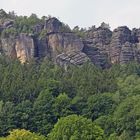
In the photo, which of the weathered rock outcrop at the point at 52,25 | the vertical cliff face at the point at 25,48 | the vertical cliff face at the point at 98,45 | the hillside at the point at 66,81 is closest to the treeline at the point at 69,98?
the hillside at the point at 66,81

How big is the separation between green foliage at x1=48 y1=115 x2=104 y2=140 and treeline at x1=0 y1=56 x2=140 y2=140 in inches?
5.3

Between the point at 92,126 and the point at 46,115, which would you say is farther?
the point at 46,115

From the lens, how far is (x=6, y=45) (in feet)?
454

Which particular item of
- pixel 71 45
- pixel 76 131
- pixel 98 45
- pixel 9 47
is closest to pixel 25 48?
pixel 9 47

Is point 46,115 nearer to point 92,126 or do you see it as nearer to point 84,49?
point 92,126

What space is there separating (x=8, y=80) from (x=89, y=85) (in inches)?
597

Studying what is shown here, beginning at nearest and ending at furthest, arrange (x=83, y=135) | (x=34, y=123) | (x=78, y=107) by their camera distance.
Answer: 1. (x=83, y=135)
2. (x=34, y=123)
3. (x=78, y=107)

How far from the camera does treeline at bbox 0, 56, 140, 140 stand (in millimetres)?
93869

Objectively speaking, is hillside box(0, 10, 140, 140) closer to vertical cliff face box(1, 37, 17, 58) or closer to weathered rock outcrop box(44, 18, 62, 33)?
vertical cliff face box(1, 37, 17, 58)

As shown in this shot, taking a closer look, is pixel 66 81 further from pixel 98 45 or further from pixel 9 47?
pixel 98 45

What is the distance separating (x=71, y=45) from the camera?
139m

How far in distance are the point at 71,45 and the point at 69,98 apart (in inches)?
1196

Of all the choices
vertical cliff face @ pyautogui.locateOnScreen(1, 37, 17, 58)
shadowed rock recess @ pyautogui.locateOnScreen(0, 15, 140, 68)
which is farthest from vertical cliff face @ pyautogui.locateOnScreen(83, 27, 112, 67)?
vertical cliff face @ pyautogui.locateOnScreen(1, 37, 17, 58)

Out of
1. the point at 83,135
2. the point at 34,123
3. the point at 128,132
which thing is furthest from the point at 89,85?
the point at 83,135
